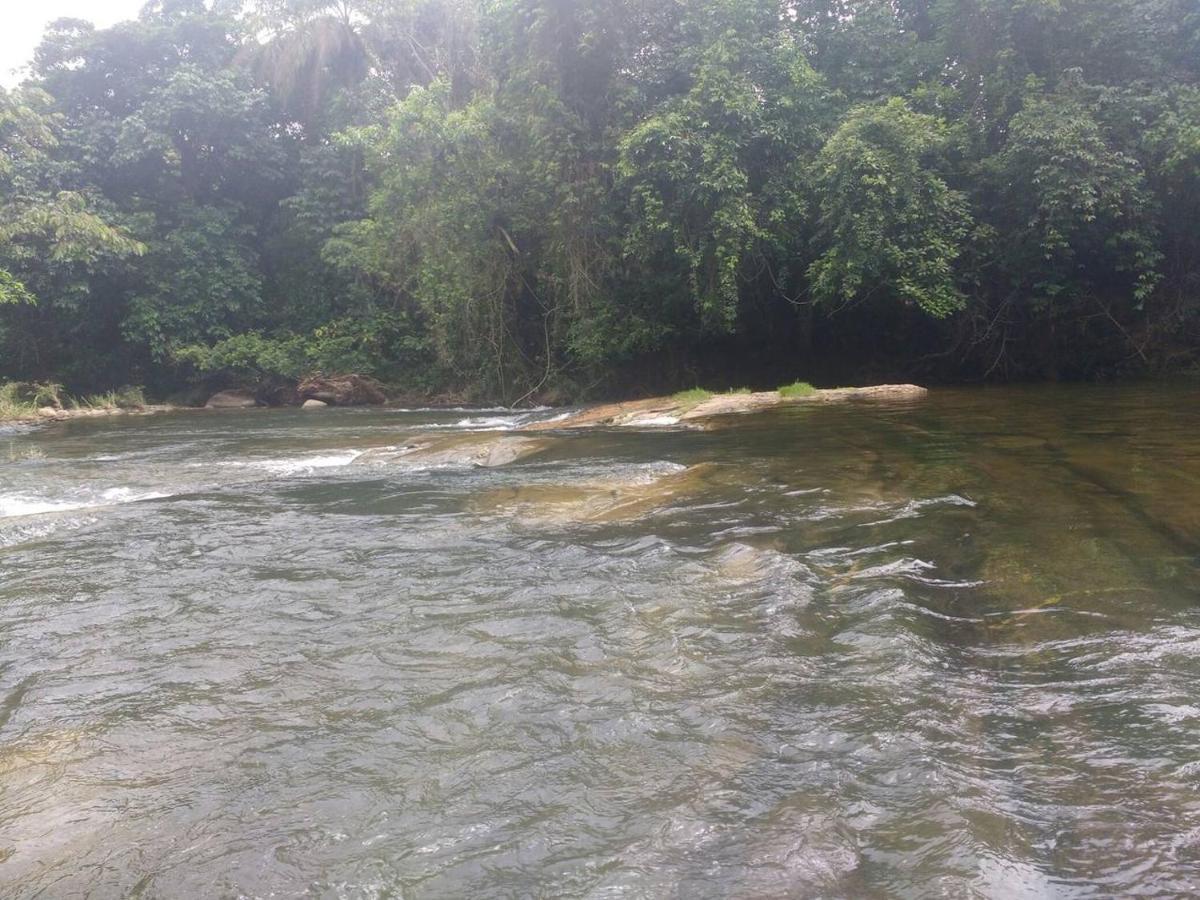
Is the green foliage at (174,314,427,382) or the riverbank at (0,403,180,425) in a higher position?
the green foliage at (174,314,427,382)

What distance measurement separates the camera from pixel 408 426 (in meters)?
14.5

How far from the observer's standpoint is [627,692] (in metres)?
3.60

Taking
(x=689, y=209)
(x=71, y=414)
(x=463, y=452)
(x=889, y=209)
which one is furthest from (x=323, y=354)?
(x=889, y=209)

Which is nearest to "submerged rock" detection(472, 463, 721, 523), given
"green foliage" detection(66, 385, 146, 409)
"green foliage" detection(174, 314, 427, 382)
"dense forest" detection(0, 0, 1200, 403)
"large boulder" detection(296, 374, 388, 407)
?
A: "dense forest" detection(0, 0, 1200, 403)

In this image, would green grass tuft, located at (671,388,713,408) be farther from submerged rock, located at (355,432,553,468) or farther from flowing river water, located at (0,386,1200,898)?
flowing river water, located at (0,386,1200,898)

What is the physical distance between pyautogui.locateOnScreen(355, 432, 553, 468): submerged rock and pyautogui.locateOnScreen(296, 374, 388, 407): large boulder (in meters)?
10.9

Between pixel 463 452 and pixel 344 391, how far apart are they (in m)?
12.4

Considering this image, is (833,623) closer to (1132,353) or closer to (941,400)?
(941,400)

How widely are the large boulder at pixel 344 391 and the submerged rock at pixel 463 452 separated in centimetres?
1090

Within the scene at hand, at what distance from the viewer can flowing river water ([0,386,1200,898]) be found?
2.54 metres

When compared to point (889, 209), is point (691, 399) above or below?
below

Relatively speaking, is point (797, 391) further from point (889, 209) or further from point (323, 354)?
point (323, 354)

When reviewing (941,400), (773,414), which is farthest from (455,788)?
(941,400)

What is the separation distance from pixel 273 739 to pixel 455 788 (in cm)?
88
